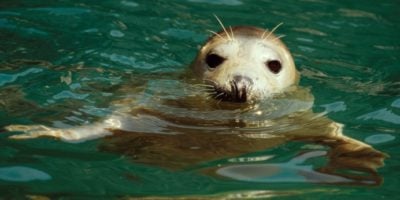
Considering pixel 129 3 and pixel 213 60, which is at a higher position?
pixel 129 3

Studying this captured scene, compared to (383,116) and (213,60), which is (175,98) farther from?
(383,116)

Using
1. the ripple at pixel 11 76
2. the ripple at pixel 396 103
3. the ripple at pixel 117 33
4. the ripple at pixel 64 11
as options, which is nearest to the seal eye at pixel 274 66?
the ripple at pixel 396 103

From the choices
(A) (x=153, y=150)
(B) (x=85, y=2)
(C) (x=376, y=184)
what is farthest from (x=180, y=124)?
(B) (x=85, y=2)

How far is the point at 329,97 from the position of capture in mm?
6039

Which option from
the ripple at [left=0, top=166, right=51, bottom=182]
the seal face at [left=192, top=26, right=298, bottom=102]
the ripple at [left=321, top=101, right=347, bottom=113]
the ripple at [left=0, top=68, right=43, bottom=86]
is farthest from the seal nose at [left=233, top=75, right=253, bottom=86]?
the ripple at [left=0, top=68, right=43, bottom=86]

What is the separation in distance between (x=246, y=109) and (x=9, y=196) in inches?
72.0

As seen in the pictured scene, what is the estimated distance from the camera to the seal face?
5148 millimetres

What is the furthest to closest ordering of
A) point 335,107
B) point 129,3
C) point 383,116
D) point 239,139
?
point 129,3, point 335,107, point 383,116, point 239,139

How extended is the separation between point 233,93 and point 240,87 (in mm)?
74

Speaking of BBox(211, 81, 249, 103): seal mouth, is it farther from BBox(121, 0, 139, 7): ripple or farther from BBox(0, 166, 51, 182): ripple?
BBox(121, 0, 139, 7): ripple

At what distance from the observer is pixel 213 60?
19.1 feet

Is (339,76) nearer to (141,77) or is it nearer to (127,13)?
(141,77)

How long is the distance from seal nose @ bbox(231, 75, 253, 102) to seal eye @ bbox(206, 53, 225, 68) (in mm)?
631

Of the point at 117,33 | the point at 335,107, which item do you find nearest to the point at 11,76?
the point at 117,33
